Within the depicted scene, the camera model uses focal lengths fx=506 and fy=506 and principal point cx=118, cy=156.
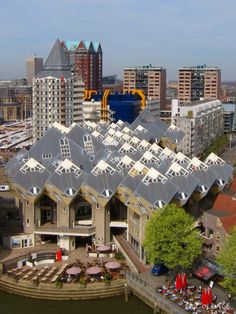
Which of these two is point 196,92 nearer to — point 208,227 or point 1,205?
point 1,205

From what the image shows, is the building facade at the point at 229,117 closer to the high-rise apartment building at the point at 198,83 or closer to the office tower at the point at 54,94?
the high-rise apartment building at the point at 198,83

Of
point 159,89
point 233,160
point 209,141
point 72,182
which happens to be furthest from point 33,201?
point 159,89

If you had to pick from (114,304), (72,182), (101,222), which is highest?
(72,182)

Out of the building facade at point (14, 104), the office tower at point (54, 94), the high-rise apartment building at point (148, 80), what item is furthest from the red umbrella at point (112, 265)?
the building facade at point (14, 104)

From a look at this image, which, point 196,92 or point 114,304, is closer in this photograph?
point 114,304

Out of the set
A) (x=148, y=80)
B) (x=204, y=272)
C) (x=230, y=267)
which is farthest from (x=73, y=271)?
(x=148, y=80)

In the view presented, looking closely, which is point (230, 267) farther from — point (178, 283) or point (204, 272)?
point (204, 272)
